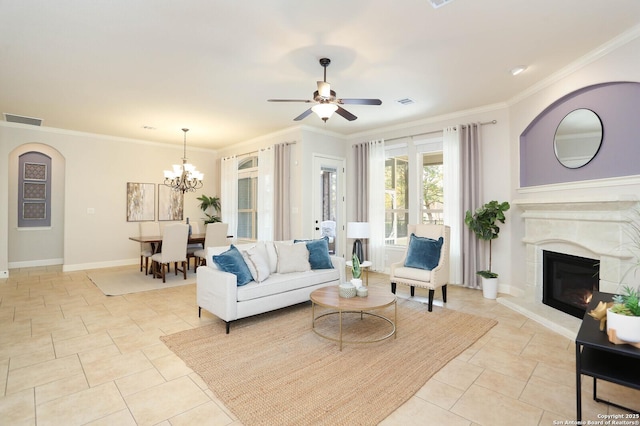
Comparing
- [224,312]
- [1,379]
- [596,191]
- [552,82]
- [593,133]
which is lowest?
[1,379]

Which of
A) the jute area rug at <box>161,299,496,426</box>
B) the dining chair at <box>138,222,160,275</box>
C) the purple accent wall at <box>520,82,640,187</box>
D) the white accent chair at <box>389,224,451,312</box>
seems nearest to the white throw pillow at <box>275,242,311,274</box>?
the jute area rug at <box>161,299,496,426</box>

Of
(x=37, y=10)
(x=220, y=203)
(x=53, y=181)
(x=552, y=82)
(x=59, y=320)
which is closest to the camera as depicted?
(x=37, y=10)

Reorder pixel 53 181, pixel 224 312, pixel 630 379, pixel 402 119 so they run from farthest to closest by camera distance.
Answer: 1. pixel 53 181
2. pixel 402 119
3. pixel 224 312
4. pixel 630 379

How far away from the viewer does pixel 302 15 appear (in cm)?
264

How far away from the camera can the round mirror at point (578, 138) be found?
3436 mm

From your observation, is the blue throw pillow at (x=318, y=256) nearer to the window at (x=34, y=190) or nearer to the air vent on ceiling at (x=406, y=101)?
the air vent on ceiling at (x=406, y=101)

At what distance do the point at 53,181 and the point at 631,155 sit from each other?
404 inches

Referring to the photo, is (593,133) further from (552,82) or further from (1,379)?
(1,379)

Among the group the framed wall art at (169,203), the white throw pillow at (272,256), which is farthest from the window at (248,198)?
the white throw pillow at (272,256)

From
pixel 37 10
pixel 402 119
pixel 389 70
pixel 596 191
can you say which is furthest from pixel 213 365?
pixel 402 119

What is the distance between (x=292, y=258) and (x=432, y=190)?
2990 mm

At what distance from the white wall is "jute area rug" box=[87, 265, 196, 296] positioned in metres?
0.59

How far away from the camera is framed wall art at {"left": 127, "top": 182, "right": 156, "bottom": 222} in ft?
23.9

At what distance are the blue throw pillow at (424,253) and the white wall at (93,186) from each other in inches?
245
